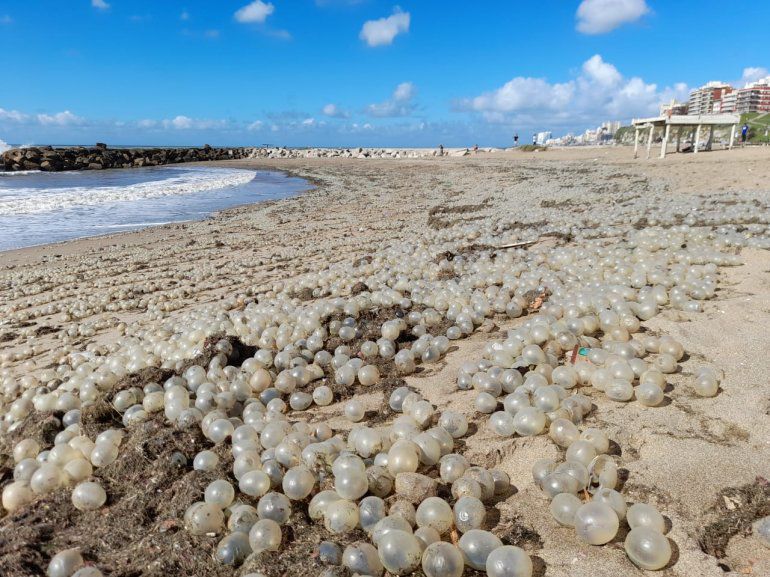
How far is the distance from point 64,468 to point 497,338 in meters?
3.13

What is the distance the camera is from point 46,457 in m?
2.86

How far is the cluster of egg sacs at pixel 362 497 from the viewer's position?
1840 mm

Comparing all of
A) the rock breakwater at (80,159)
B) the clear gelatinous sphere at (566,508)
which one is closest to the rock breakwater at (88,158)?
the rock breakwater at (80,159)

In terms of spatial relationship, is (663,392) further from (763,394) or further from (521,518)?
(521,518)

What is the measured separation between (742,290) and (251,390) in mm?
4317

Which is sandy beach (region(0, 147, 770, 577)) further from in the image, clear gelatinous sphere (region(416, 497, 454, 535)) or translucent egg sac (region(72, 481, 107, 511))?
clear gelatinous sphere (region(416, 497, 454, 535))

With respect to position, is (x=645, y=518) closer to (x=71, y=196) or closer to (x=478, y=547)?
(x=478, y=547)

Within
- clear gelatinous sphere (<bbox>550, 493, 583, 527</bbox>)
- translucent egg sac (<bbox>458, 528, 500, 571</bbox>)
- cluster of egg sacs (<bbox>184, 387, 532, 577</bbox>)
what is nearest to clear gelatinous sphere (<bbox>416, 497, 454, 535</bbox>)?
cluster of egg sacs (<bbox>184, 387, 532, 577</bbox>)

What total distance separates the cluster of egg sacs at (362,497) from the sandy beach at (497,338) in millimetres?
139

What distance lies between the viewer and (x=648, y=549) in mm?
1785

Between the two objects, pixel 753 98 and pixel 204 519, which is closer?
pixel 204 519

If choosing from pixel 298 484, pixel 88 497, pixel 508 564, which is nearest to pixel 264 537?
pixel 298 484

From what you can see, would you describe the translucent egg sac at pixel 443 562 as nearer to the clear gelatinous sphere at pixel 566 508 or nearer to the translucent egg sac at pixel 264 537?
the clear gelatinous sphere at pixel 566 508

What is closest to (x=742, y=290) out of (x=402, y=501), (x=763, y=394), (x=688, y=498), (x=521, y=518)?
(x=763, y=394)
